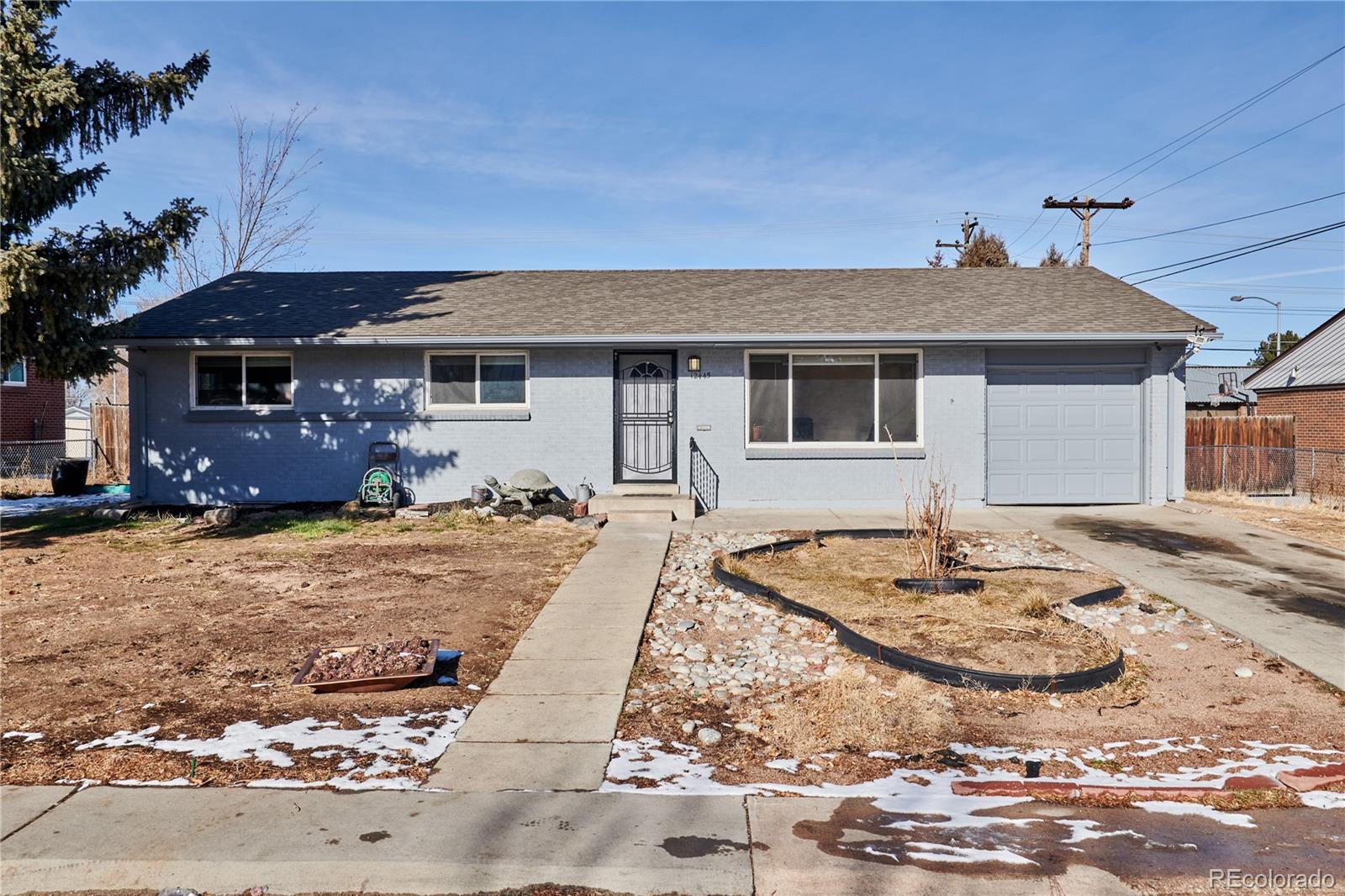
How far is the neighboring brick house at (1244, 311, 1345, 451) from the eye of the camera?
2366 cm

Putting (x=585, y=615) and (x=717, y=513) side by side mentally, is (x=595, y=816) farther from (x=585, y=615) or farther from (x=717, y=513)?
(x=717, y=513)

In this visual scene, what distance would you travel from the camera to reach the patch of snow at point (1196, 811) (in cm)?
397

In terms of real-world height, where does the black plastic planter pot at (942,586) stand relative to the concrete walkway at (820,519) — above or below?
below

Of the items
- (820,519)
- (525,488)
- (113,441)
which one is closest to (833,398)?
(820,519)

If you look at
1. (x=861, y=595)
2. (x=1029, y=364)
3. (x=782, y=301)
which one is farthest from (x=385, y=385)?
(x=1029, y=364)

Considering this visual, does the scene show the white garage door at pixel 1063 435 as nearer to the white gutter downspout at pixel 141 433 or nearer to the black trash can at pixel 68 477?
the white gutter downspout at pixel 141 433

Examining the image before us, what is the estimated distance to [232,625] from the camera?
23.1 feet

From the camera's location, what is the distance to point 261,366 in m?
13.8

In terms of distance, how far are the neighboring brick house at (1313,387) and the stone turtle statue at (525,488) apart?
19802 mm

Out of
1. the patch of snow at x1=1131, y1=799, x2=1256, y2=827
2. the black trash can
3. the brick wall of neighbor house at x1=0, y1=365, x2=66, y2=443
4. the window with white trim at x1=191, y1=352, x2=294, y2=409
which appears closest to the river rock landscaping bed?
the patch of snow at x1=1131, y1=799, x2=1256, y2=827

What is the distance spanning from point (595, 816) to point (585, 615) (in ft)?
11.4

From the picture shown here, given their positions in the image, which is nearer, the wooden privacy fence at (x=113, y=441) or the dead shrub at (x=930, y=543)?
the dead shrub at (x=930, y=543)

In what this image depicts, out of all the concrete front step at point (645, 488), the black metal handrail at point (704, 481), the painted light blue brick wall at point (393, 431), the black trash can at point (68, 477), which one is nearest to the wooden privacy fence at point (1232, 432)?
the black metal handrail at point (704, 481)

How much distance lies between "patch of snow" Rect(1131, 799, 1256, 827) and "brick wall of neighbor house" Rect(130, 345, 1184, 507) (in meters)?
9.49
